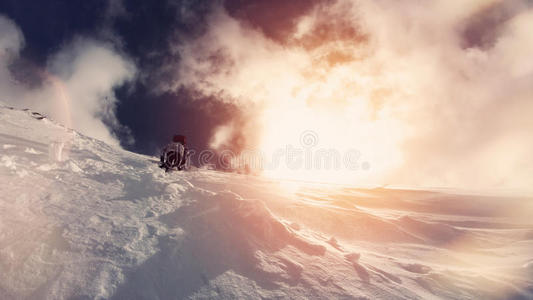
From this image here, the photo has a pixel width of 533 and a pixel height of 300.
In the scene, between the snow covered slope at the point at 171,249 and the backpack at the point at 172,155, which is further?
the backpack at the point at 172,155

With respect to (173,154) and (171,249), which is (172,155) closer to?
(173,154)

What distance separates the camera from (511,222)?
68.5 feet

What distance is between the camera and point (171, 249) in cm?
758

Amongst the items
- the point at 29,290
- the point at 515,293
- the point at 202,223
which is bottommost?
the point at 515,293

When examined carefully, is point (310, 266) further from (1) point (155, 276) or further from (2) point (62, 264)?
(2) point (62, 264)

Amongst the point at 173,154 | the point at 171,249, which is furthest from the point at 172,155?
the point at 171,249

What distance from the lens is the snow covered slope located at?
6.36 meters

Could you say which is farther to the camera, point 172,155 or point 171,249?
point 172,155

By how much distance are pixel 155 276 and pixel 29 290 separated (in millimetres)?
2273

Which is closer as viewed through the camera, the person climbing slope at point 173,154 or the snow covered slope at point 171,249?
the snow covered slope at point 171,249

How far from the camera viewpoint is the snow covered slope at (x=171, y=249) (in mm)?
6355

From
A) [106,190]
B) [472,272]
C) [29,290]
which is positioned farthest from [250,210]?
[472,272]

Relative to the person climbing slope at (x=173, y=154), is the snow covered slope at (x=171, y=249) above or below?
below

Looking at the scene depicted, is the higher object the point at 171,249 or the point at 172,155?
the point at 172,155
